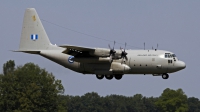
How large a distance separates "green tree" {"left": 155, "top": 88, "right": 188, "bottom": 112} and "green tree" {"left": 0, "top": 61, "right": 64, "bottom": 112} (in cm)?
4857

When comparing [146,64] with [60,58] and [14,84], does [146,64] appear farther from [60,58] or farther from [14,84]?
[14,84]

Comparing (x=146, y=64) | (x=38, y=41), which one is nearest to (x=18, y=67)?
(x=38, y=41)

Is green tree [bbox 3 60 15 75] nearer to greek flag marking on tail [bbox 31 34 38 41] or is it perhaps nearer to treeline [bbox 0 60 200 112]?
treeline [bbox 0 60 200 112]

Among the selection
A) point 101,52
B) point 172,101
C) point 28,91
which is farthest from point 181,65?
point 172,101

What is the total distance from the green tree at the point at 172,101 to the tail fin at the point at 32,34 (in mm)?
78334

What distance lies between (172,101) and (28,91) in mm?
55810

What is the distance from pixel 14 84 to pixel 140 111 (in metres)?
84.6

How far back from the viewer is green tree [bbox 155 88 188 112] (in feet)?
503

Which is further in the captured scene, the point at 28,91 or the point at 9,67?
the point at 9,67

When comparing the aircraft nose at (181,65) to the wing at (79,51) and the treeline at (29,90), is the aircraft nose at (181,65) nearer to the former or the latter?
the wing at (79,51)

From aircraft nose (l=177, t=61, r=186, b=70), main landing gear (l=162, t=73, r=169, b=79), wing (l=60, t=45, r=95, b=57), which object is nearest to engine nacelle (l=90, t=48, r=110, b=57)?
wing (l=60, t=45, r=95, b=57)

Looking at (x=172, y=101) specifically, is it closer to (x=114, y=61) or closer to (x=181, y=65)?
(x=181, y=65)

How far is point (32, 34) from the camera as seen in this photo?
77938 millimetres

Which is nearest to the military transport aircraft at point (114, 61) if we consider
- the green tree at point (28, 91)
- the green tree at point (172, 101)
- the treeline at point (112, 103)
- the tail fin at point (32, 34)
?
the tail fin at point (32, 34)
